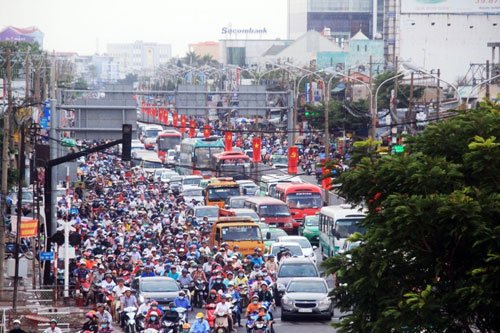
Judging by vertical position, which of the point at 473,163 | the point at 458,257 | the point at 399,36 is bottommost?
the point at 458,257

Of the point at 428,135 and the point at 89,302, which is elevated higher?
the point at 428,135

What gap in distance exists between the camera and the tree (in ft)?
63.0

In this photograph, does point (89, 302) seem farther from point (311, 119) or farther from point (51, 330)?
point (311, 119)

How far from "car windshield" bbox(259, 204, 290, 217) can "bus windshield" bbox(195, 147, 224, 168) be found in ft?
88.5

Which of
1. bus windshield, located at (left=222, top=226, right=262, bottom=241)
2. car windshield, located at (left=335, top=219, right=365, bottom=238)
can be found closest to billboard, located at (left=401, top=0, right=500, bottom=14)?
bus windshield, located at (left=222, top=226, right=262, bottom=241)

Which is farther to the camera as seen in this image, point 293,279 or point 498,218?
point 293,279

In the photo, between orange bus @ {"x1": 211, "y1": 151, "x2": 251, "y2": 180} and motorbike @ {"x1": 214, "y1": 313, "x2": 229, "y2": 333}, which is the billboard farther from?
motorbike @ {"x1": 214, "y1": 313, "x2": 229, "y2": 333}

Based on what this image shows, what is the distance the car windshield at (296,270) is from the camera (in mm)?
39844

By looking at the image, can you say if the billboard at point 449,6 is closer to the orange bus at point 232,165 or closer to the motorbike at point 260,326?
the orange bus at point 232,165

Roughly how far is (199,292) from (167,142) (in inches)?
2689

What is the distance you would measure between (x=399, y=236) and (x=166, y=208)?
44727mm

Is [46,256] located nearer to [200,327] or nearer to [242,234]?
[242,234]

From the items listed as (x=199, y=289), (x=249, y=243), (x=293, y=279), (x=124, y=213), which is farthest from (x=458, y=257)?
(x=124, y=213)

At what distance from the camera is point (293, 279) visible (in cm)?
3725
